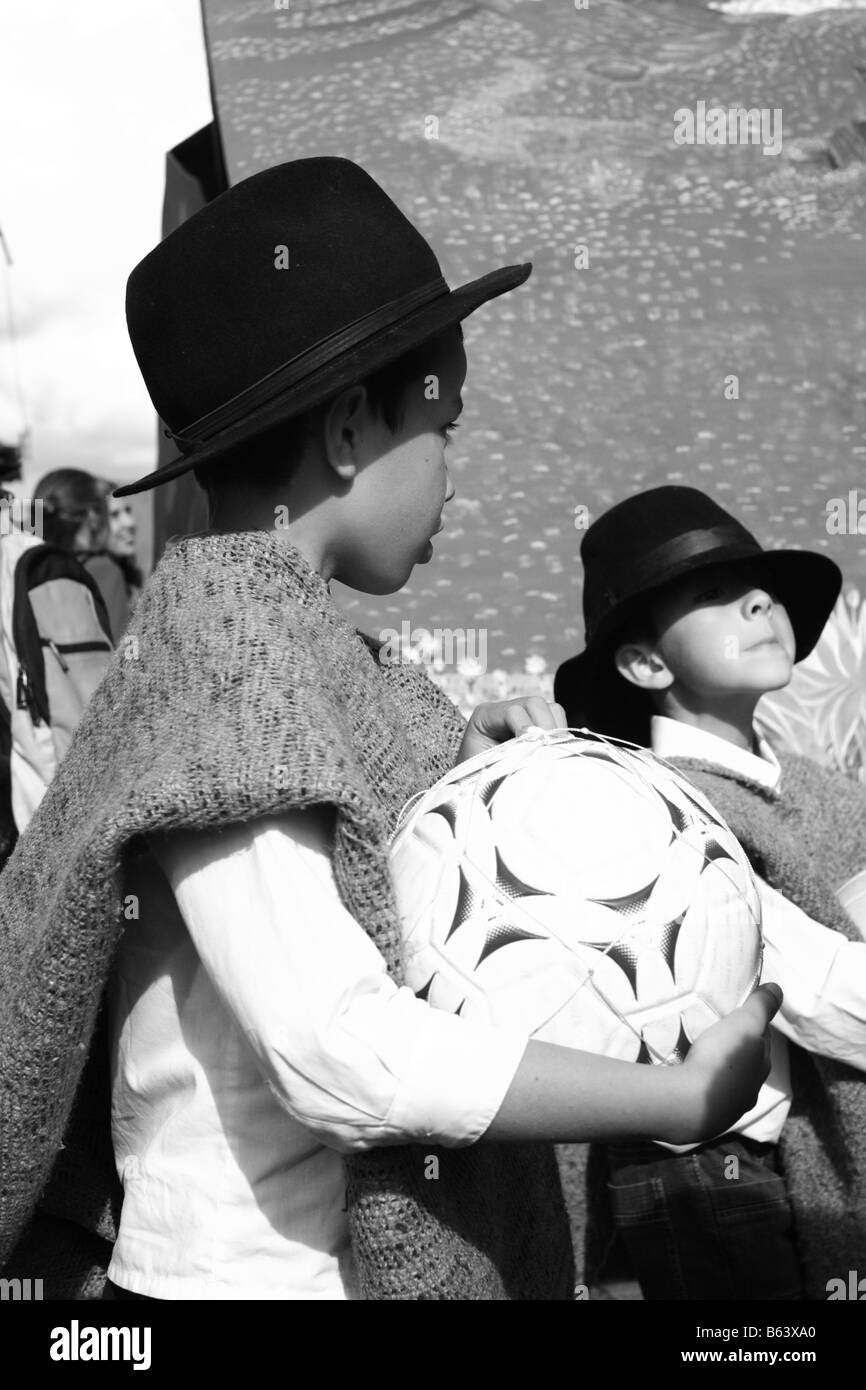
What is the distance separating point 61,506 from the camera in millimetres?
5766

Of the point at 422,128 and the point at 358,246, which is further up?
the point at 358,246

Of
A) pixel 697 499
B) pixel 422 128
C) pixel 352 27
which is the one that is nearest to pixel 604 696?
pixel 697 499

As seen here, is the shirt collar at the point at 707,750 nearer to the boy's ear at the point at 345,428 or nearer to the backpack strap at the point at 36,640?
the boy's ear at the point at 345,428

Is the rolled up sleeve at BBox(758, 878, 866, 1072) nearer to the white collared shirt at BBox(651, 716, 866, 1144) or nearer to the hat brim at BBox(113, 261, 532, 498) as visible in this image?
the white collared shirt at BBox(651, 716, 866, 1144)

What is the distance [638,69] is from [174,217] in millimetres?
2850

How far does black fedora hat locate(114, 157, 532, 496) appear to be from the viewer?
4.66ft

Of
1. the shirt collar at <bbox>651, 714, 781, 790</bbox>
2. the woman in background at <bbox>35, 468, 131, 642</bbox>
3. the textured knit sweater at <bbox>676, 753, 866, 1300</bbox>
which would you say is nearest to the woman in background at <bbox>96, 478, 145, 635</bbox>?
the woman in background at <bbox>35, 468, 131, 642</bbox>

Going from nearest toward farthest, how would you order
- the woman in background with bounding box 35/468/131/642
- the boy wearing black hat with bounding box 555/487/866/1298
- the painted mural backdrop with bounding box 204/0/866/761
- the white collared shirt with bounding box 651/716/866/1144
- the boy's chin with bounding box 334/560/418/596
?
1. the boy's chin with bounding box 334/560/418/596
2. the white collared shirt with bounding box 651/716/866/1144
3. the boy wearing black hat with bounding box 555/487/866/1298
4. the painted mural backdrop with bounding box 204/0/866/761
5. the woman in background with bounding box 35/468/131/642

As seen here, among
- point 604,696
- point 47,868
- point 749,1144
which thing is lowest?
point 749,1144

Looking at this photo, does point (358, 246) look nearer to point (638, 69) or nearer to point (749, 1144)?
point (749, 1144)

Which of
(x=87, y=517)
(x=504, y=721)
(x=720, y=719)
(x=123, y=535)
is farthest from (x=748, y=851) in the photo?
(x=123, y=535)

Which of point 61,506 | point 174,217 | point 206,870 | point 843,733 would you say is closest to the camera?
point 206,870

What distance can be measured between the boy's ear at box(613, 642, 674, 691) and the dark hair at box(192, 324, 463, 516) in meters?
1.52

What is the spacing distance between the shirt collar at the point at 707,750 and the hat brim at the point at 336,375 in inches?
59.9
